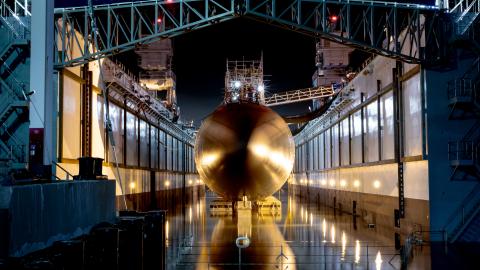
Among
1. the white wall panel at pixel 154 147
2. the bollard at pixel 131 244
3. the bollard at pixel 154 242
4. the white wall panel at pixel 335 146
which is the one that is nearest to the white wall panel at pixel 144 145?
the white wall panel at pixel 154 147

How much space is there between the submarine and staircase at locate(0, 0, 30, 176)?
7535 millimetres

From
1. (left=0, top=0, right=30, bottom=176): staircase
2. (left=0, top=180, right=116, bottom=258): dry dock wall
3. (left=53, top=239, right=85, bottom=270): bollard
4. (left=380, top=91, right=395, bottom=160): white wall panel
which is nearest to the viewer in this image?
(left=0, top=180, right=116, bottom=258): dry dock wall

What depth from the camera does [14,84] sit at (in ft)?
76.0

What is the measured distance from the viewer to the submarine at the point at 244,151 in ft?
72.7

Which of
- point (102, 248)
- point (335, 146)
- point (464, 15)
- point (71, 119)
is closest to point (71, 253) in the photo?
point (102, 248)

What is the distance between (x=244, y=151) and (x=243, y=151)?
0.13 ft

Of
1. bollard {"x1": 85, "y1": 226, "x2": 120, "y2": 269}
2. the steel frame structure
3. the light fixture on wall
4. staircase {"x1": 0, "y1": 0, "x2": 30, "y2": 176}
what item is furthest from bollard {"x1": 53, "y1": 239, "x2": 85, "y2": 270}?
the steel frame structure

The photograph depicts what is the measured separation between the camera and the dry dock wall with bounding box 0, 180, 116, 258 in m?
7.60

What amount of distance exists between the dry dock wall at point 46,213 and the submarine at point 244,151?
34.0ft

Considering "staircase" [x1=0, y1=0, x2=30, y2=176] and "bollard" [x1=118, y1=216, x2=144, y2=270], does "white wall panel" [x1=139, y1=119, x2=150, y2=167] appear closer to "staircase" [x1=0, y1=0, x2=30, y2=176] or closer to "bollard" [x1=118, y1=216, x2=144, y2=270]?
"staircase" [x1=0, y1=0, x2=30, y2=176]

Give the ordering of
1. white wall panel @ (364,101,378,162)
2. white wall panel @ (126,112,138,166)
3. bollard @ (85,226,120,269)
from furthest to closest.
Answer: white wall panel @ (126,112,138,166) → white wall panel @ (364,101,378,162) → bollard @ (85,226,120,269)

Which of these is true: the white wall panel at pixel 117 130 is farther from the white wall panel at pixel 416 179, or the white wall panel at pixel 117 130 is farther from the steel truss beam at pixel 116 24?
the white wall panel at pixel 416 179

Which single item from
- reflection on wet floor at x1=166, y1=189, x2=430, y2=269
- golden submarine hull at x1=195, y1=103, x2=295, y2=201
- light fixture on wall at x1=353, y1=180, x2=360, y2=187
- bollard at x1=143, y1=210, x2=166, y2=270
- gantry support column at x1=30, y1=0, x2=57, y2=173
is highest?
gantry support column at x1=30, y1=0, x2=57, y2=173

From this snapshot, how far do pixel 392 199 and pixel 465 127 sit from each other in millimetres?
6656
